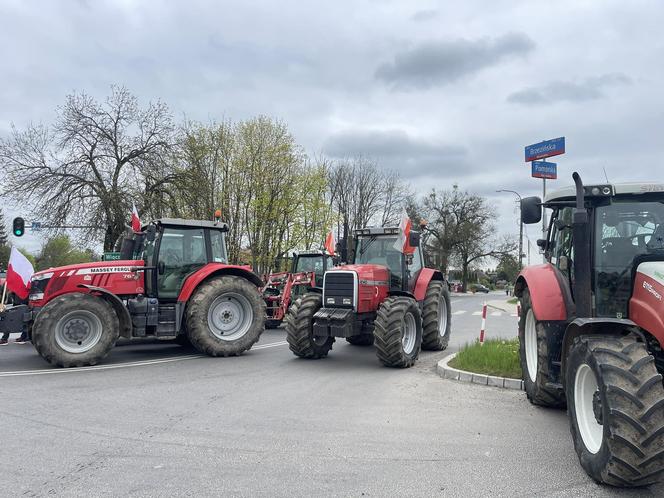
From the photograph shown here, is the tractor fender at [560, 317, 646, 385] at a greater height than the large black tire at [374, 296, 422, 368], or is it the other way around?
the tractor fender at [560, 317, 646, 385]

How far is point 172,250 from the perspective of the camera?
10711 mm

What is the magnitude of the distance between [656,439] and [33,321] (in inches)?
361

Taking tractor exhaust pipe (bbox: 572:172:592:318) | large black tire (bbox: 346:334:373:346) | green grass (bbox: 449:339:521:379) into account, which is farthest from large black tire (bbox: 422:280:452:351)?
tractor exhaust pipe (bbox: 572:172:592:318)

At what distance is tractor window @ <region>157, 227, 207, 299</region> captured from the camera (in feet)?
34.6

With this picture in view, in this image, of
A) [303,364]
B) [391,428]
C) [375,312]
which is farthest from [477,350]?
[391,428]

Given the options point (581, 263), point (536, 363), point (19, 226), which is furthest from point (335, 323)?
point (19, 226)

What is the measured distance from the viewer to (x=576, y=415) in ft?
14.6

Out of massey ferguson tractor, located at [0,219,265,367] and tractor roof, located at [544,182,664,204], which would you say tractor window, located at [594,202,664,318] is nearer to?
tractor roof, located at [544,182,664,204]

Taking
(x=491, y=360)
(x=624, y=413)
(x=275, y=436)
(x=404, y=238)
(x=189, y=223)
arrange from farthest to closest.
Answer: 1. (x=189, y=223)
2. (x=404, y=238)
3. (x=491, y=360)
4. (x=275, y=436)
5. (x=624, y=413)

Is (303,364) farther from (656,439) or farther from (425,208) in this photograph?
(425,208)

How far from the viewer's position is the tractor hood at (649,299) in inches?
166

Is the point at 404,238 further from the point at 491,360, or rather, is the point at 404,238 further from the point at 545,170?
the point at 545,170

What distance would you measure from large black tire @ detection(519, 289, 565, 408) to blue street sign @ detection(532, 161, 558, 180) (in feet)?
24.1

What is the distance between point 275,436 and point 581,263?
3.34m
